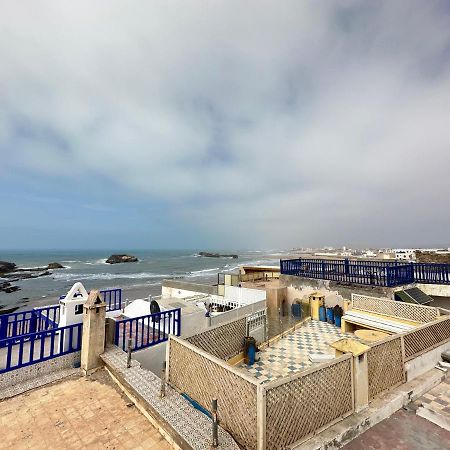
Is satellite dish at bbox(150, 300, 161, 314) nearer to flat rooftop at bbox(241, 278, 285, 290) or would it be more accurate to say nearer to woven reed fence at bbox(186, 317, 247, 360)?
woven reed fence at bbox(186, 317, 247, 360)

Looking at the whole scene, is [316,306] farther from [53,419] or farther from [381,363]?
[53,419]

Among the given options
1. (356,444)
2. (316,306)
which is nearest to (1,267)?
(316,306)

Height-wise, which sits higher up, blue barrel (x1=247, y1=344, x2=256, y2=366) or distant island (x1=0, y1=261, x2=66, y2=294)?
blue barrel (x1=247, y1=344, x2=256, y2=366)

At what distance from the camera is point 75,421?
4.66 m

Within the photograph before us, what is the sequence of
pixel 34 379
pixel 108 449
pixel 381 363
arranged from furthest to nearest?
1. pixel 34 379
2. pixel 381 363
3. pixel 108 449

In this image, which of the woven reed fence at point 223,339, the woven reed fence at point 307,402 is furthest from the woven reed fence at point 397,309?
the woven reed fence at point 223,339

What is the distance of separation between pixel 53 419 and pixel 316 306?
12042mm

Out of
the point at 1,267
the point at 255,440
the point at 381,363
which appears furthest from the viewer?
the point at 1,267

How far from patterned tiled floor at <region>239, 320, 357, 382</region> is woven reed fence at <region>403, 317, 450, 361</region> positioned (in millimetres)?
2327

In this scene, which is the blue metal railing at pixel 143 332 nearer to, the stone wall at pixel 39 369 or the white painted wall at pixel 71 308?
the stone wall at pixel 39 369

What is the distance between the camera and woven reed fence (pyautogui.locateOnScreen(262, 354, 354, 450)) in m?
3.75

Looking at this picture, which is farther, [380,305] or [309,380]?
[380,305]

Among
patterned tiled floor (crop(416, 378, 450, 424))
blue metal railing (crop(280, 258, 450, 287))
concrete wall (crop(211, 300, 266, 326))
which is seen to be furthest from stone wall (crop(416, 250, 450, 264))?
patterned tiled floor (crop(416, 378, 450, 424))

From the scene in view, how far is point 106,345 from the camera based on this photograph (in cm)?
727
